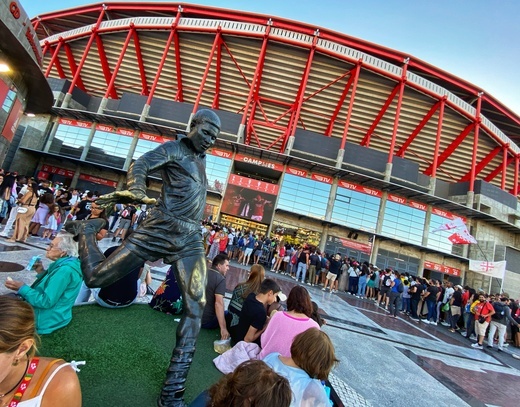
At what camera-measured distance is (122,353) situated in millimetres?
2508

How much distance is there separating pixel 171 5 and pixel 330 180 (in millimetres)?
19534

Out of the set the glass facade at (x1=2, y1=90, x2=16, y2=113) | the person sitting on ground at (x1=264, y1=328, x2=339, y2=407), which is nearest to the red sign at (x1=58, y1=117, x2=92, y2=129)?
the glass facade at (x1=2, y1=90, x2=16, y2=113)

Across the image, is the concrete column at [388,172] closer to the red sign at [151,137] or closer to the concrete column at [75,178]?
the red sign at [151,137]

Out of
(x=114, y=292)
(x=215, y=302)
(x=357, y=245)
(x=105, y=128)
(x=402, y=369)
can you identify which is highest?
(x=105, y=128)

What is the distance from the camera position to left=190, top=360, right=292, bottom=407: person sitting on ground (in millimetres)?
858

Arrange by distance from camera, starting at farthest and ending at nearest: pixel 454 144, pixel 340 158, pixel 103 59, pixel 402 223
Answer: pixel 103 59 < pixel 454 144 < pixel 402 223 < pixel 340 158

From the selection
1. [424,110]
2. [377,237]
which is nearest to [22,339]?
[377,237]

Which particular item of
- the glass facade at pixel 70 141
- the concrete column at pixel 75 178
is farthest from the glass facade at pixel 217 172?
the concrete column at pixel 75 178

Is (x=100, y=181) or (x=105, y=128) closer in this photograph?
(x=105, y=128)

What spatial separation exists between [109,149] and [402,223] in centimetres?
2242

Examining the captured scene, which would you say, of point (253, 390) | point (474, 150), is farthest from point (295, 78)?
point (253, 390)

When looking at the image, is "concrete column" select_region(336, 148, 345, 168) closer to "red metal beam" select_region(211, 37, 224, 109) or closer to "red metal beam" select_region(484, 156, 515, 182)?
"red metal beam" select_region(211, 37, 224, 109)

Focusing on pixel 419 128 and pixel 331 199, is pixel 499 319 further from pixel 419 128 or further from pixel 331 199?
pixel 419 128

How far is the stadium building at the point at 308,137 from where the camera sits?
60.7 ft
